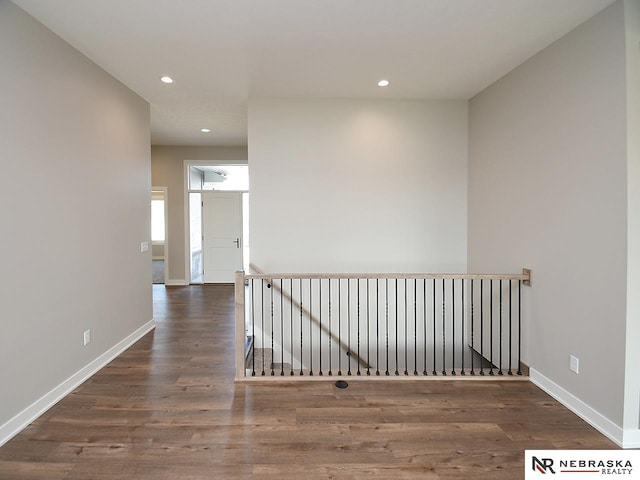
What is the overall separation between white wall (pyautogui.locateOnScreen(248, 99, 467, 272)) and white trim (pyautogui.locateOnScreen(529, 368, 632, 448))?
5.16 feet

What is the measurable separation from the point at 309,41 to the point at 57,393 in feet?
11.5

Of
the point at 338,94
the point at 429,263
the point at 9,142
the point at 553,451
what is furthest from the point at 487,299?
the point at 9,142

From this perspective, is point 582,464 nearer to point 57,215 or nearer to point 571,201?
point 571,201

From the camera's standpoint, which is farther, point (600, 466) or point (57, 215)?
point (57, 215)

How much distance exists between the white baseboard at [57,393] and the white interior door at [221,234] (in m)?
3.28

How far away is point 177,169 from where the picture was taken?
6.81 m

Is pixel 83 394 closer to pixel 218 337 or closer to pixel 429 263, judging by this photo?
pixel 218 337

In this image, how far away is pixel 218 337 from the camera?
4027 mm

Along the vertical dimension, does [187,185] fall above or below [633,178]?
above

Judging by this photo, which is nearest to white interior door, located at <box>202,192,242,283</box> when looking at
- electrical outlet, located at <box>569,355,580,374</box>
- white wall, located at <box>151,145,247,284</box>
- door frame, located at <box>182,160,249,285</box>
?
door frame, located at <box>182,160,249,285</box>

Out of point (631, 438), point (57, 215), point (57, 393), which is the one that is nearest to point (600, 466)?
point (631, 438)

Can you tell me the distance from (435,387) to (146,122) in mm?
4447

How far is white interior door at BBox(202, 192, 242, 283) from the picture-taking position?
7.05 m

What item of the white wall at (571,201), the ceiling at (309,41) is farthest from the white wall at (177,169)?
the white wall at (571,201)
